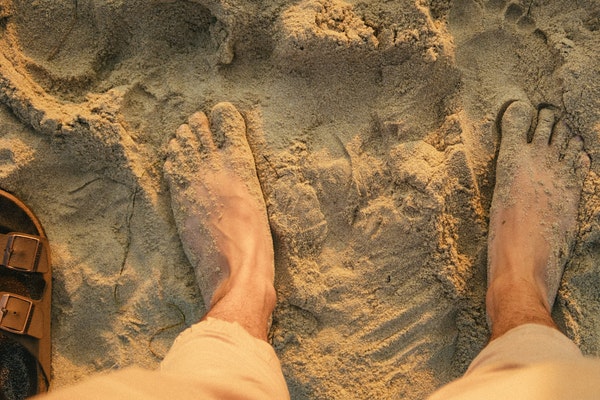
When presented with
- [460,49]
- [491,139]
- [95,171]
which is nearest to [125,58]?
[95,171]

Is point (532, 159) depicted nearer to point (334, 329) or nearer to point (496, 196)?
point (496, 196)

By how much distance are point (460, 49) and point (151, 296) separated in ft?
3.34

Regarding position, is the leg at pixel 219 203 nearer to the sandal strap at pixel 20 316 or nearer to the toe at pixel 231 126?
the toe at pixel 231 126

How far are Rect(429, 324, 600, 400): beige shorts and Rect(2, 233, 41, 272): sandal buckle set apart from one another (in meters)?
0.99

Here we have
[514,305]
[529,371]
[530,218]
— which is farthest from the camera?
[530,218]

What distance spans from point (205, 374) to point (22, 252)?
639mm

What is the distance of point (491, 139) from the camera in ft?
4.44

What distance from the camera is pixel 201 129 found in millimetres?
1364

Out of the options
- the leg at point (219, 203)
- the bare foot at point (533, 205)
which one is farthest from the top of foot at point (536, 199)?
the leg at point (219, 203)

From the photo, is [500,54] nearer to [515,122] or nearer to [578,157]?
[515,122]

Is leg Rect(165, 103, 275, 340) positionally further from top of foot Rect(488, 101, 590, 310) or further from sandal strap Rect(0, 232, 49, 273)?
top of foot Rect(488, 101, 590, 310)

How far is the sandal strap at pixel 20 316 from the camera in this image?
4.21 feet

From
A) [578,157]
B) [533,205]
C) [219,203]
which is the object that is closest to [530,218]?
[533,205]

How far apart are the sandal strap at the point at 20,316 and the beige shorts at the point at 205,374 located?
41 cm
